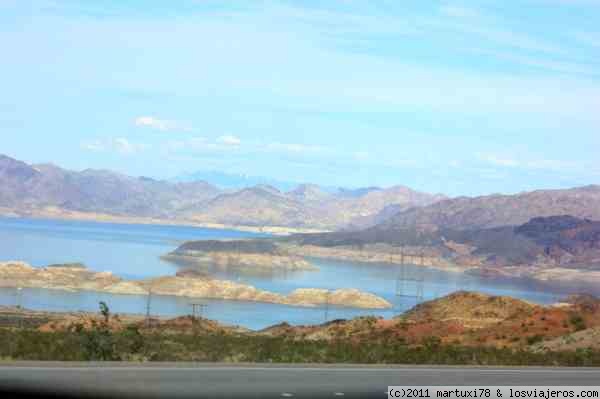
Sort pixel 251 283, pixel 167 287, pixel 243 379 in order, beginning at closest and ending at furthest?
pixel 243 379, pixel 167 287, pixel 251 283

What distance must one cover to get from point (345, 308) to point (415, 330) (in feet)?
240

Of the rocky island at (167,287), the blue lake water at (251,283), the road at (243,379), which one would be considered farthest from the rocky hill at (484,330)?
the rocky island at (167,287)

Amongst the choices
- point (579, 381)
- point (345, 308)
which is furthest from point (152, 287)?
point (579, 381)

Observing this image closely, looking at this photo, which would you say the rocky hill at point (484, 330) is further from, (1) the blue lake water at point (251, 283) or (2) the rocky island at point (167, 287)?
(2) the rocky island at point (167, 287)

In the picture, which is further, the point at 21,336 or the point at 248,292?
the point at 248,292

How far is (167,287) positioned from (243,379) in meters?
112

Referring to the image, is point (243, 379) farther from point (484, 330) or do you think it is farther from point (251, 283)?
point (251, 283)

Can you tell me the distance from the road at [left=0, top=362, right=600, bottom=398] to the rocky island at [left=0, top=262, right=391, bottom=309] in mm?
103511

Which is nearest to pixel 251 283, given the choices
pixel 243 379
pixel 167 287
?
pixel 167 287

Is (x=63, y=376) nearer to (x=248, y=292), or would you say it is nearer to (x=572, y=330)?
(x=572, y=330)

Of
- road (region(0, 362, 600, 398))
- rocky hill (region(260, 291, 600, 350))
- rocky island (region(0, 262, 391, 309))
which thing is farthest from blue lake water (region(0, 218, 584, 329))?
road (region(0, 362, 600, 398))

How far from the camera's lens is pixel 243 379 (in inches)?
569

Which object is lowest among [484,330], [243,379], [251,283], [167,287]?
[484,330]

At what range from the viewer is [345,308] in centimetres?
11919
